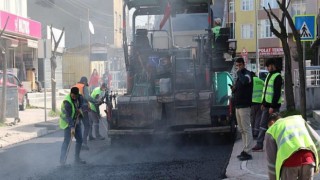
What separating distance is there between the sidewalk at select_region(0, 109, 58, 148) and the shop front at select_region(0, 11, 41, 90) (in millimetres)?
6075

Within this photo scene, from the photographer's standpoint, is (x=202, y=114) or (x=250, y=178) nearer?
(x=250, y=178)

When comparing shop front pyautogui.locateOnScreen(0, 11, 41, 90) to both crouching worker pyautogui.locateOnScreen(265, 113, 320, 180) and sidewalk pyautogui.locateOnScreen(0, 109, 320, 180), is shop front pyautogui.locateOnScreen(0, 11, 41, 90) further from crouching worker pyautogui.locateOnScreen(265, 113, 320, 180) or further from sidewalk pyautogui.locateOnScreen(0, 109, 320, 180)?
crouching worker pyautogui.locateOnScreen(265, 113, 320, 180)

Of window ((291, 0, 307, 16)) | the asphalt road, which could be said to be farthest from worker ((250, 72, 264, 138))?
window ((291, 0, 307, 16))

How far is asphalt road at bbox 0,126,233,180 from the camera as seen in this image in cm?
700

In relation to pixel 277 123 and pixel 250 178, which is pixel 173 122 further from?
pixel 277 123

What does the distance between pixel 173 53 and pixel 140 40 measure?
873 mm

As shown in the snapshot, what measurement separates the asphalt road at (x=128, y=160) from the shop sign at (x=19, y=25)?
36.5 ft

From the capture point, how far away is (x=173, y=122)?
9055 millimetres

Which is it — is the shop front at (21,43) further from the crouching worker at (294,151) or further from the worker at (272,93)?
the crouching worker at (294,151)

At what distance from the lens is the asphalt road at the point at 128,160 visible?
700 cm

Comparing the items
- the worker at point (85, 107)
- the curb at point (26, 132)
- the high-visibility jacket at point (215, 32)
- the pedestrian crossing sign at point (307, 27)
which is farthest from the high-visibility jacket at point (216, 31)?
the curb at point (26, 132)

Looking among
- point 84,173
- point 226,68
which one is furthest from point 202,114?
point 84,173

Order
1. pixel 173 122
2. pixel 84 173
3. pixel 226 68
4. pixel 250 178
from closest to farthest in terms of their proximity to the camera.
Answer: pixel 250 178
pixel 84 173
pixel 173 122
pixel 226 68

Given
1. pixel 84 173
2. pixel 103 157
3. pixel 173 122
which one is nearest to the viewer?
pixel 84 173
